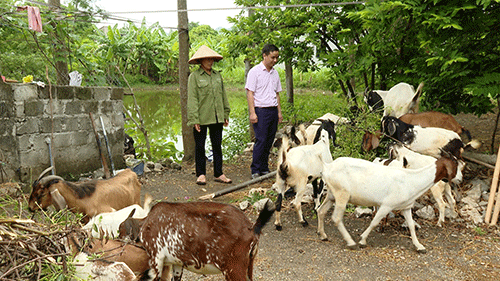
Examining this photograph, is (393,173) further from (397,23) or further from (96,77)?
(96,77)

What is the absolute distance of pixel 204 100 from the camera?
7109 mm

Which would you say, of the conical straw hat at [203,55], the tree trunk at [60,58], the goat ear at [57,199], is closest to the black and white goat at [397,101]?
the conical straw hat at [203,55]

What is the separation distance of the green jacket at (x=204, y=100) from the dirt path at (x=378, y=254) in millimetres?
2019

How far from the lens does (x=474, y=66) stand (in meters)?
6.24

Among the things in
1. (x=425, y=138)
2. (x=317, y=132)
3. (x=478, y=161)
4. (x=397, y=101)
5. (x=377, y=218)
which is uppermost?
(x=397, y=101)

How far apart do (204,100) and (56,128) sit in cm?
252

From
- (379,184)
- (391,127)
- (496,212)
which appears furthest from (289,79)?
(379,184)

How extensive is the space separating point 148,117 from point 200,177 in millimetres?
10706

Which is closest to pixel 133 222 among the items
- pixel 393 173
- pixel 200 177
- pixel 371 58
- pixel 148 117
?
pixel 393 173

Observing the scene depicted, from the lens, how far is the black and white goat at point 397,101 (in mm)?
7164

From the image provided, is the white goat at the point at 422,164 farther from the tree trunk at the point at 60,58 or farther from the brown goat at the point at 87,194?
the tree trunk at the point at 60,58

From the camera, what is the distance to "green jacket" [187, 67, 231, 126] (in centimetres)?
704

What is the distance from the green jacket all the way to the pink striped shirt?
1.91 feet

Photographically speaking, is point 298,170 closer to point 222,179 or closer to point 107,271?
point 222,179
